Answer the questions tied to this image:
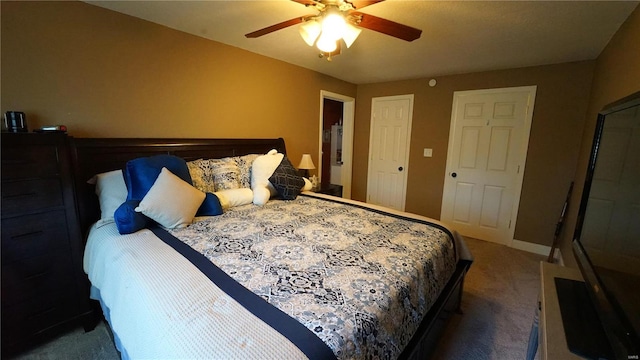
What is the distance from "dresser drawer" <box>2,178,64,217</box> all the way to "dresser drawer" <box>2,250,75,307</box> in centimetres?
32

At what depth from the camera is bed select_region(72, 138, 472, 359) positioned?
2.87ft

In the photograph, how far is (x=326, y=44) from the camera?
1707mm

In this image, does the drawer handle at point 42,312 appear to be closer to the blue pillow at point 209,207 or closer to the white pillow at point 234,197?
the blue pillow at point 209,207

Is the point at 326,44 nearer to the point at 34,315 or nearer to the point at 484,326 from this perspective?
the point at 484,326

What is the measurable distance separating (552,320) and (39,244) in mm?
2773

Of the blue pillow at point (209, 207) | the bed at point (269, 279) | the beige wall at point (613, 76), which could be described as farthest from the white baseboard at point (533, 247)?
the blue pillow at point (209, 207)

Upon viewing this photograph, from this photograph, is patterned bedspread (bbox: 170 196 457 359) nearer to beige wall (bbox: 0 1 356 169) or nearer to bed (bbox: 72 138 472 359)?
bed (bbox: 72 138 472 359)

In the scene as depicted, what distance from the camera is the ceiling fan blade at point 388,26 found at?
1.52m

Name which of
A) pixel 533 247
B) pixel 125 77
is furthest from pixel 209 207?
pixel 533 247

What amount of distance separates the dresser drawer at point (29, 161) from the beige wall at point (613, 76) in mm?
3630

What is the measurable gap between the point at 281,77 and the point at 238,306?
2.98 metres

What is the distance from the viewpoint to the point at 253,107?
3.10m

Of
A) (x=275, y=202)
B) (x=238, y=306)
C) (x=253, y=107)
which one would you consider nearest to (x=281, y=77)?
(x=253, y=107)

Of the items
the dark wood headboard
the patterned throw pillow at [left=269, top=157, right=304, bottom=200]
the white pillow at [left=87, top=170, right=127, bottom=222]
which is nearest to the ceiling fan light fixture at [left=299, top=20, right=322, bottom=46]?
the patterned throw pillow at [left=269, top=157, right=304, bottom=200]
